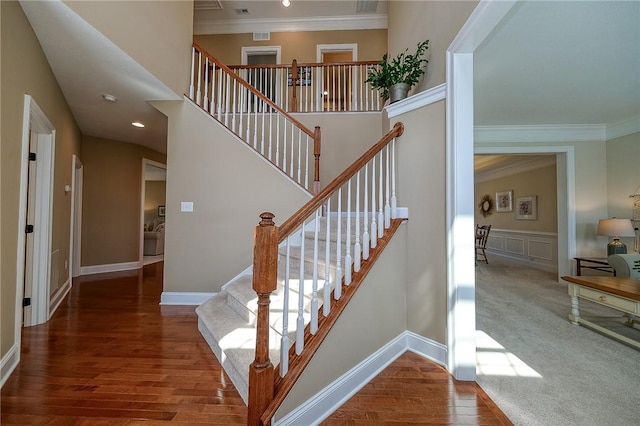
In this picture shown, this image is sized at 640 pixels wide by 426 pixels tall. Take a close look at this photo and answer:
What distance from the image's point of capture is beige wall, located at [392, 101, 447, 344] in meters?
2.05

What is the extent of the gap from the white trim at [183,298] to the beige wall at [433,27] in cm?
344

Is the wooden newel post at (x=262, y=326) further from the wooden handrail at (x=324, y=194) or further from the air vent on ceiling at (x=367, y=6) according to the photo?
the air vent on ceiling at (x=367, y=6)

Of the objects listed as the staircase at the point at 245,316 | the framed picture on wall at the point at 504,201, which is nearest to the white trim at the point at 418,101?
the staircase at the point at 245,316

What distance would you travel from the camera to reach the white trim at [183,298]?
10.7 ft

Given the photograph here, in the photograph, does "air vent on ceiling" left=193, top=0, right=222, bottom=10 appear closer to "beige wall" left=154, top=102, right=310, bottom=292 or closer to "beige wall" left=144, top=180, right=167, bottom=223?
"beige wall" left=154, top=102, right=310, bottom=292

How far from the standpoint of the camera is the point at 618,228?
380 centimetres

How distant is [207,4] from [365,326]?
624cm

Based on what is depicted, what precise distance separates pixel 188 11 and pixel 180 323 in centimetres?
389

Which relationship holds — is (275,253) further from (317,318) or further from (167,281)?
(167,281)

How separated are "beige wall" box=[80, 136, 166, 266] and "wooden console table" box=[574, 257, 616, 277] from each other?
8278 mm

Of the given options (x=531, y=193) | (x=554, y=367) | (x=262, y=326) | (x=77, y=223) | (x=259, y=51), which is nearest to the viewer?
(x=262, y=326)

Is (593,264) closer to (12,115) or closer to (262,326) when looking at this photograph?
(262,326)

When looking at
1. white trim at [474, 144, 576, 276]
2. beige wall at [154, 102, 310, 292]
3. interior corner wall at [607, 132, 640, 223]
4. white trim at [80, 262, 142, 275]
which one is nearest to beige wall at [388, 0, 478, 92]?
beige wall at [154, 102, 310, 292]

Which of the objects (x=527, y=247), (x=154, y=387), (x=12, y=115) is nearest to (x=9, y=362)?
(x=154, y=387)
